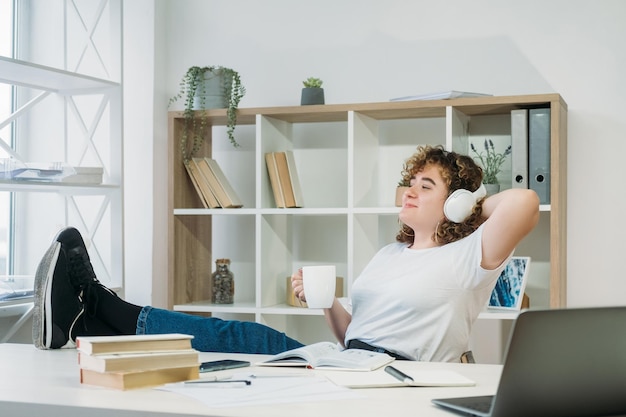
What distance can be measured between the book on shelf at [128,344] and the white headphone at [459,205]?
1.03 meters

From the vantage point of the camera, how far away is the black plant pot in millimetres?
3533

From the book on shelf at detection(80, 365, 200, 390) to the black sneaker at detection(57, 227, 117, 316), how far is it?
94 centimetres

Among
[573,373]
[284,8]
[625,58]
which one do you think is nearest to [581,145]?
[625,58]

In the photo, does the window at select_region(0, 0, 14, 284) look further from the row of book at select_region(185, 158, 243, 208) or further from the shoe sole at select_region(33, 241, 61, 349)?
the shoe sole at select_region(33, 241, 61, 349)

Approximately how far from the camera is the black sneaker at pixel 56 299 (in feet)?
7.38

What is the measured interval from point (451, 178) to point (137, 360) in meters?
1.29

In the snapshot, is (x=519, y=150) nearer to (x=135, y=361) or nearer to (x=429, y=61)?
(x=429, y=61)

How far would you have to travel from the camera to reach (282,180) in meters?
3.58

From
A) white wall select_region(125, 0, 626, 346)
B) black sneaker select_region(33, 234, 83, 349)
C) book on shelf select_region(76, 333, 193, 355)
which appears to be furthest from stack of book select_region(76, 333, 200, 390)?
white wall select_region(125, 0, 626, 346)

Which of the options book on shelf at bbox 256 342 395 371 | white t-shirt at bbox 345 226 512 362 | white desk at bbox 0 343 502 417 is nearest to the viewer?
white desk at bbox 0 343 502 417

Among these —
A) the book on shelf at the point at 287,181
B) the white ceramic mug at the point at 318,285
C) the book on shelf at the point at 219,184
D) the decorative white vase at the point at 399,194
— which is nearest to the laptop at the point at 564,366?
the white ceramic mug at the point at 318,285

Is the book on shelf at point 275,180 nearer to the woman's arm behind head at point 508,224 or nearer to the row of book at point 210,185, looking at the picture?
the row of book at point 210,185

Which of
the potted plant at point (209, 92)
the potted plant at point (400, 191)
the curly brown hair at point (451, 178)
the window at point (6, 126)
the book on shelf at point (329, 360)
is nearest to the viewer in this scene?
the book on shelf at point (329, 360)

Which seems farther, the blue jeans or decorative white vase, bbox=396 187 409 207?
decorative white vase, bbox=396 187 409 207
